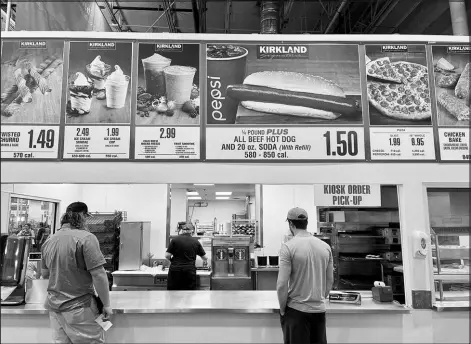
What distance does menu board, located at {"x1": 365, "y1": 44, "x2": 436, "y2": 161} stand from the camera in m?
3.05

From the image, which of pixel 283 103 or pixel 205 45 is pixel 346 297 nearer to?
pixel 283 103

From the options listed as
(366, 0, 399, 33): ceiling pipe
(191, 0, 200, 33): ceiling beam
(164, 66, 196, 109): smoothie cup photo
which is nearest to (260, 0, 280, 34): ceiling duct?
(191, 0, 200, 33): ceiling beam

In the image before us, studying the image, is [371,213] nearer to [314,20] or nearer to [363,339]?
[363,339]

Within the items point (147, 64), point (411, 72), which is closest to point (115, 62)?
point (147, 64)

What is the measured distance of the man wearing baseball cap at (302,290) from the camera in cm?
254

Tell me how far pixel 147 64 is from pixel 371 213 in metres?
4.73

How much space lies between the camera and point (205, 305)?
300 centimetres

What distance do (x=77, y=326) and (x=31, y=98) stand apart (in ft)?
6.27

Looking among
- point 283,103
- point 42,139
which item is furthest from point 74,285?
point 283,103

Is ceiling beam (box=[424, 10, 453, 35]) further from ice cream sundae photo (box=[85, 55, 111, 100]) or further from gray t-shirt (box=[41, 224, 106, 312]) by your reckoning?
gray t-shirt (box=[41, 224, 106, 312])

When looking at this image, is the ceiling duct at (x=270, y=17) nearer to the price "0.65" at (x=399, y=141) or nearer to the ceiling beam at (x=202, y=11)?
the ceiling beam at (x=202, y=11)

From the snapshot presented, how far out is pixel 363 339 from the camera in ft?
9.49

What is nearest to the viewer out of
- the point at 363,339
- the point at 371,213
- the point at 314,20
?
the point at 363,339

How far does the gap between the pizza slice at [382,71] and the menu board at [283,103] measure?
0.13 metres
